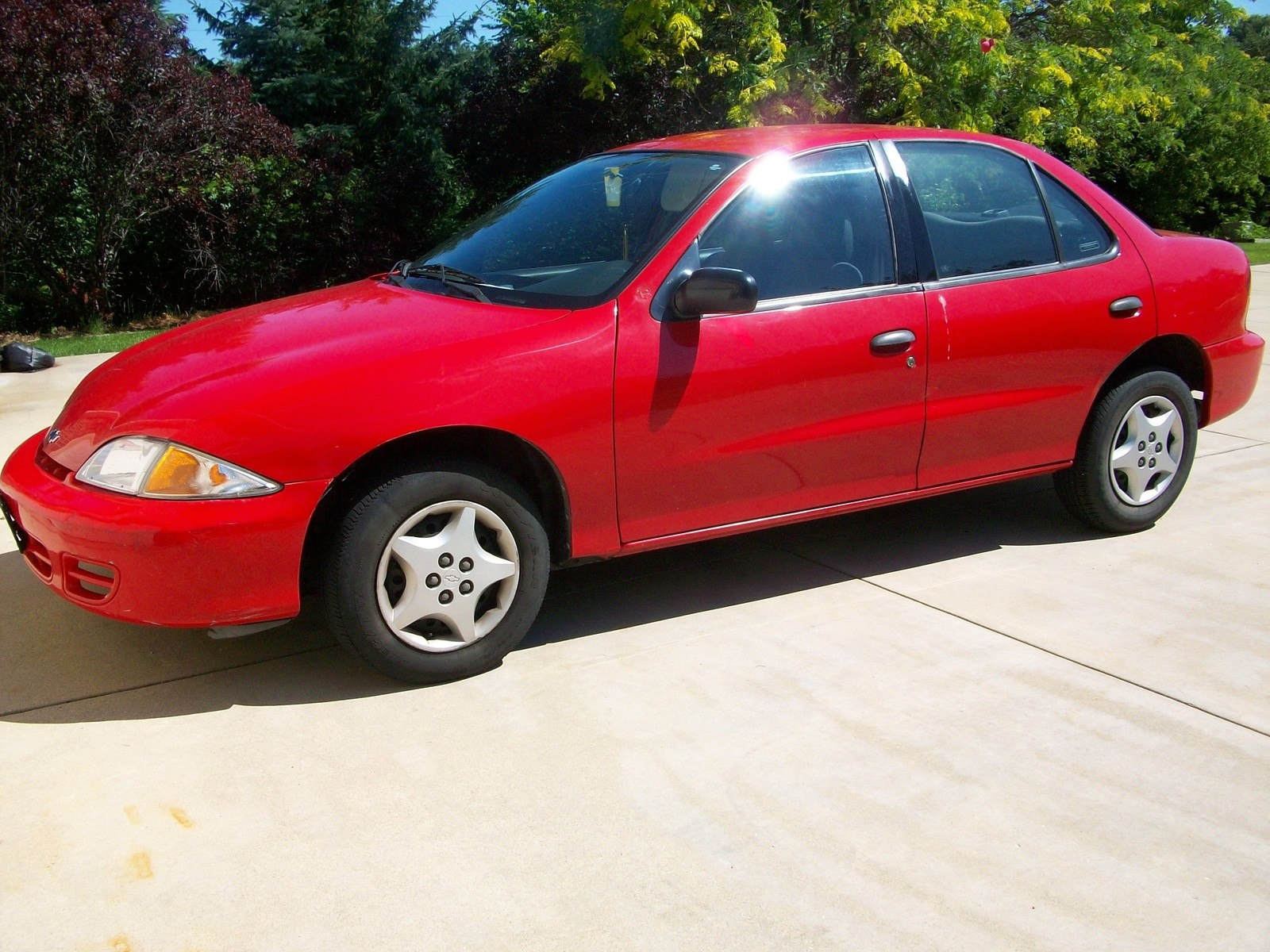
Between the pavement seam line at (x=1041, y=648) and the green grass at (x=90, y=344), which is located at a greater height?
the green grass at (x=90, y=344)

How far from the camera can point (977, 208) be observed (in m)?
4.73

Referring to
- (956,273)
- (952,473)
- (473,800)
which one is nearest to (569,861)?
(473,800)

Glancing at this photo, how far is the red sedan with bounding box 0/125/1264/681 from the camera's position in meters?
3.52

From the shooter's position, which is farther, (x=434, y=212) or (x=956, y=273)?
(x=434, y=212)

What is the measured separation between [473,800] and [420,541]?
2.78 ft

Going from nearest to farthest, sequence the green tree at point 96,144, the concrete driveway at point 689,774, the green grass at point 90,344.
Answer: the concrete driveway at point 689,774 → the green grass at point 90,344 → the green tree at point 96,144

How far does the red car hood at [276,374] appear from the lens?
11.4 ft

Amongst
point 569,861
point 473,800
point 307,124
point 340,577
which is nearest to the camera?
point 569,861

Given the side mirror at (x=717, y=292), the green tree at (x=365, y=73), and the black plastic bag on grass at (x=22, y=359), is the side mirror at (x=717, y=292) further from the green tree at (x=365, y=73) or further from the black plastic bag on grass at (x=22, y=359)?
the green tree at (x=365, y=73)

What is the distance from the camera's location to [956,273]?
4559mm

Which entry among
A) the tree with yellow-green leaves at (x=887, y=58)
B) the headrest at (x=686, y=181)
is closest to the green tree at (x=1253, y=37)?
the tree with yellow-green leaves at (x=887, y=58)

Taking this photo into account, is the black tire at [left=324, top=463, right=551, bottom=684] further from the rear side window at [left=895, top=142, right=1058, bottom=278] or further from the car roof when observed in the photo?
the rear side window at [left=895, top=142, right=1058, bottom=278]

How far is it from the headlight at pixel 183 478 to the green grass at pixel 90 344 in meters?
7.70

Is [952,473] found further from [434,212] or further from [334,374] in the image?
[434,212]
